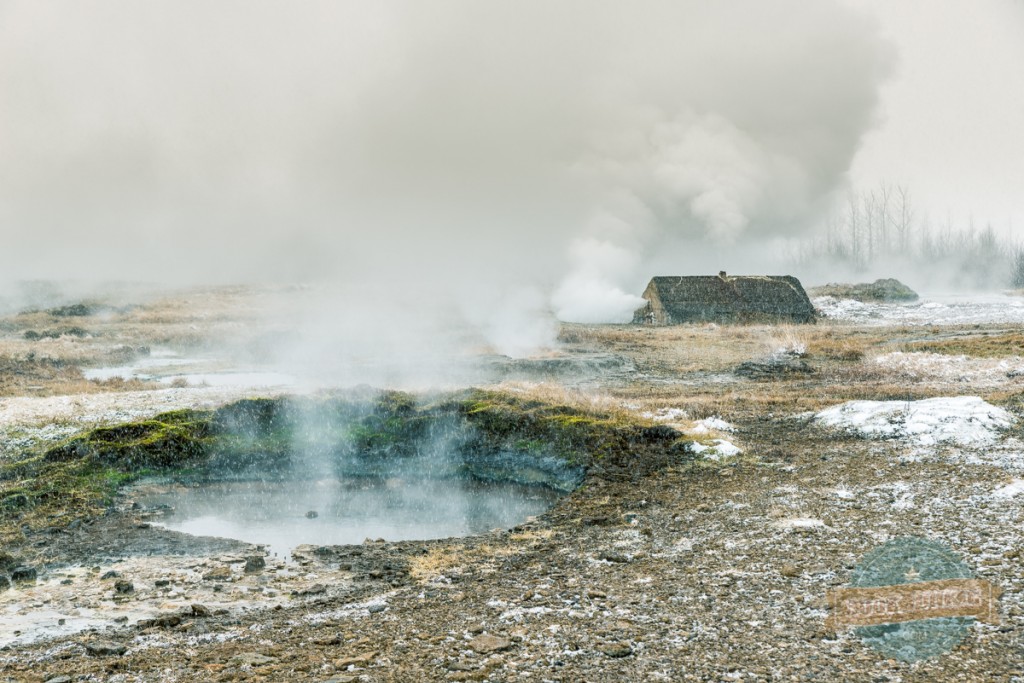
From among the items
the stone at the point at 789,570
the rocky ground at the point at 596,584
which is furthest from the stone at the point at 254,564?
the stone at the point at 789,570

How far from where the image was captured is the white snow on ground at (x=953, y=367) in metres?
23.7

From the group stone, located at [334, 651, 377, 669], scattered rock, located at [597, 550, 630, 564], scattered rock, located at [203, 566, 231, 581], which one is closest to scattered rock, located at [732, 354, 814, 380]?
scattered rock, located at [597, 550, 630, 564]

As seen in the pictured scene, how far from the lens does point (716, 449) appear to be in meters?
15.4

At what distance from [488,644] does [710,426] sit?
11.4 m

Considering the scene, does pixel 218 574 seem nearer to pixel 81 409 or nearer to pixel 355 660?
pixel 355 660

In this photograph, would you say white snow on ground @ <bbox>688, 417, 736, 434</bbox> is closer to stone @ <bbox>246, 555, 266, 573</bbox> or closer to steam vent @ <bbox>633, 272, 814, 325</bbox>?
stone @ <bbox>246, 555, 266, 573</bbox>

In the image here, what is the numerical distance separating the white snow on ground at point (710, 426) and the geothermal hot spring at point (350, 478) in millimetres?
3294

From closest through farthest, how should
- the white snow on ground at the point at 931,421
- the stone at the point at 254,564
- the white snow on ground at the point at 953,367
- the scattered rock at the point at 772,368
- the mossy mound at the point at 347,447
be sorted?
the stone at the point at 254,564, the white snow on ground at the point at 931,421, the mossy mound at the point at 347,447, the white snow on ground at the point at 953,367, the scattered rock at the point at 772,368

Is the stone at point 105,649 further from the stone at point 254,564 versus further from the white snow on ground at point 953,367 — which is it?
the white snow on ground at point 953,367

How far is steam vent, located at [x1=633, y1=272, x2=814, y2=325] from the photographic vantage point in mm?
58906

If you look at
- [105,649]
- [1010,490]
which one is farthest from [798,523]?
[105,649]

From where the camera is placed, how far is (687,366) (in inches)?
1357

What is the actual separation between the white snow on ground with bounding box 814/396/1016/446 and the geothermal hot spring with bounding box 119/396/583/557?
21.0 ft

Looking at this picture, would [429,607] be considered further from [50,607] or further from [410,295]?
[410,295]
